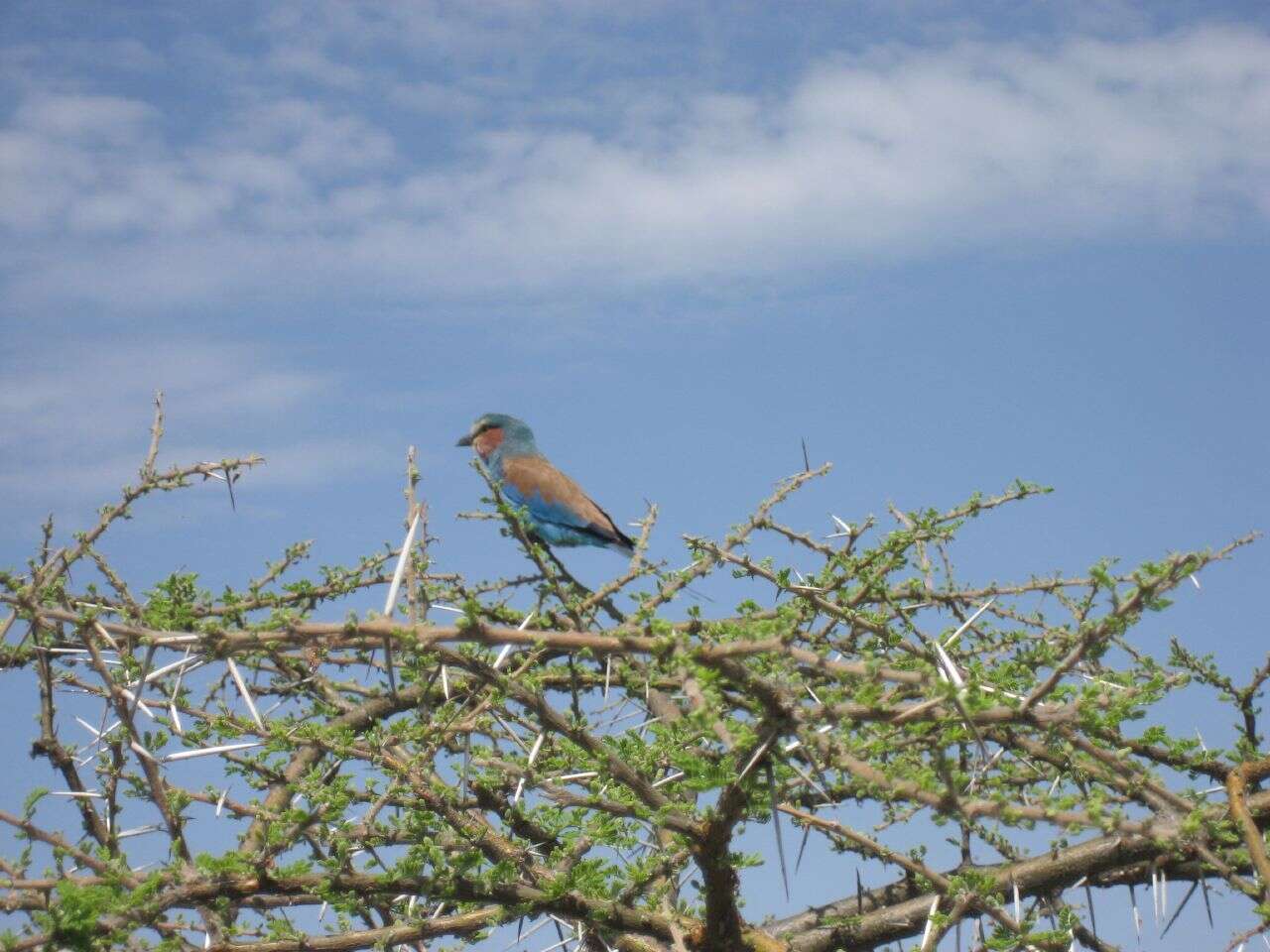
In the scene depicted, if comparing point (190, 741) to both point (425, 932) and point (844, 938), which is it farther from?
point (844, 938)

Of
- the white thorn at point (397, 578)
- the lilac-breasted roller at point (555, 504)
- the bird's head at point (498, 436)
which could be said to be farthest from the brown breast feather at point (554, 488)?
the white thorn at point (397, 578)

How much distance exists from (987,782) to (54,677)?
3301 millimetres

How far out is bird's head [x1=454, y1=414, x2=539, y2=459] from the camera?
952 cm

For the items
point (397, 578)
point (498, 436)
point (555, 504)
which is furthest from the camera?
point (498, 436)

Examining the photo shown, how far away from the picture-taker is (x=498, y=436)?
970 centimetres

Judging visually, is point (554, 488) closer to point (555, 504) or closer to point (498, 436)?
point (555, 504)

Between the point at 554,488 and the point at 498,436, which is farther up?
the point at 498,436

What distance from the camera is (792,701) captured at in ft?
8.19

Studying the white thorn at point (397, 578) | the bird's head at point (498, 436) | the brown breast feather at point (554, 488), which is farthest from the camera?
the bird's head at point (498, 436)

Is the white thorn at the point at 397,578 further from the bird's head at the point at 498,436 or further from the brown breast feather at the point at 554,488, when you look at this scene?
the bird's head at the point at 498,436

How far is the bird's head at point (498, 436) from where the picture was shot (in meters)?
9.52

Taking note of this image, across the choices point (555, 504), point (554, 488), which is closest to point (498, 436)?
point (554, 488)

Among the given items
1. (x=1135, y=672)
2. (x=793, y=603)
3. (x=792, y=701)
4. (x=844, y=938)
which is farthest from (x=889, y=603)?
(x=792, y=701)

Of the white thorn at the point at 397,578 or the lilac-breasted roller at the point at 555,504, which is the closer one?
the white thorn at the point at 397,578
